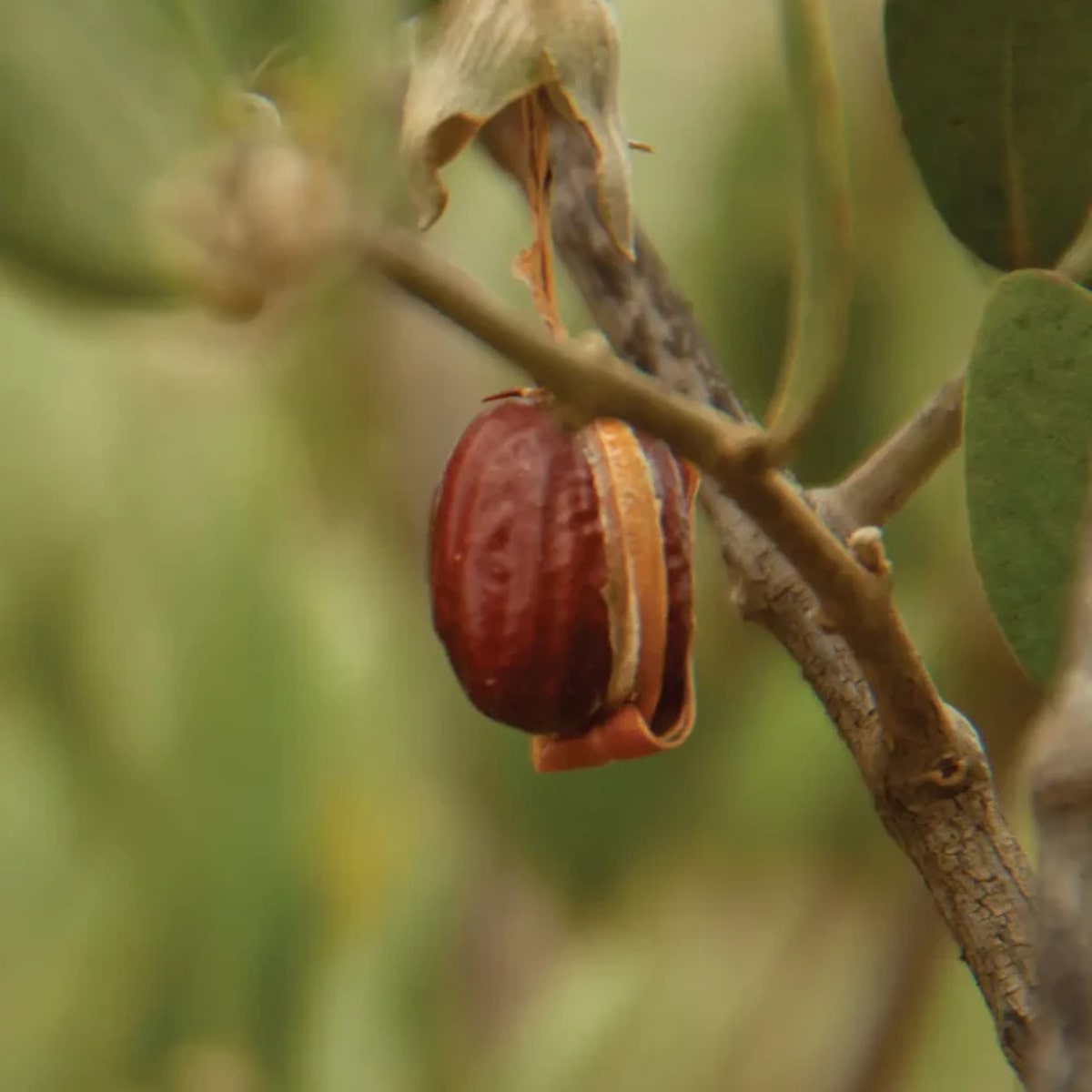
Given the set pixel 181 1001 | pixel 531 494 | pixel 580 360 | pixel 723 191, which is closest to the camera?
pixel 580 360

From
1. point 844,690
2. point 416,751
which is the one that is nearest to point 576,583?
point 844,690

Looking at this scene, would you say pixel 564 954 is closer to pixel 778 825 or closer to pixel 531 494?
pixel 778 825

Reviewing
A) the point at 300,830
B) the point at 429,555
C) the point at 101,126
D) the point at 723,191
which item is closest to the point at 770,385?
the point at 723,191

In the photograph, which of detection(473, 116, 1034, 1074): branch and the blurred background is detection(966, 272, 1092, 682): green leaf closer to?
detection(473, 116, 1034, 1074): branch

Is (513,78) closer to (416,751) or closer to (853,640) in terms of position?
(853,640)

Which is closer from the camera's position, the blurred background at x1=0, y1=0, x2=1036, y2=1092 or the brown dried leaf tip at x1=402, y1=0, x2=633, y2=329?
the brown dried leaf tip at x1=402, y1=0, x2=633, y2=329

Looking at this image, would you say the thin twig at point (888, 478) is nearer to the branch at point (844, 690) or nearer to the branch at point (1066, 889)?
the branch at point (844, 690)

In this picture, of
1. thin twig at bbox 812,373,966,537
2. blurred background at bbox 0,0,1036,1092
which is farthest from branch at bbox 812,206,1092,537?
blurred background at bbox 0,0,1036,1092
